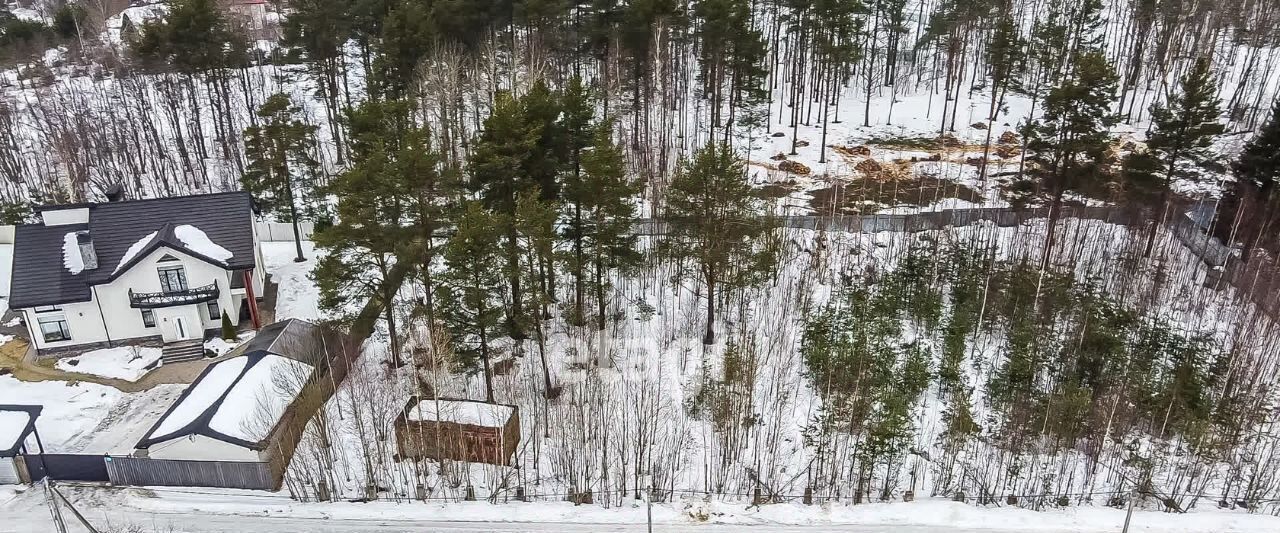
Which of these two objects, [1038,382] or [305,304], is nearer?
[1038,382]

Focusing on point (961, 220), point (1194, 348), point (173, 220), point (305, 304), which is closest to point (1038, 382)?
point (1194, 348)

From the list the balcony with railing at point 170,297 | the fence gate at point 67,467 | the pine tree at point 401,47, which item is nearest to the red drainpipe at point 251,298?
the balcony with railing at point 170,297

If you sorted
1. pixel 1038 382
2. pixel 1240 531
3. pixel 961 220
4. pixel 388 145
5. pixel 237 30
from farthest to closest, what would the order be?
pixel 237 30 → pixel 961 220 → pixel 388 145 → pixel 1038 382 → pixel 1240 531

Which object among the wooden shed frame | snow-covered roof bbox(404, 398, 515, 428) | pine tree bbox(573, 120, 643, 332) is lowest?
the wooden shed frame

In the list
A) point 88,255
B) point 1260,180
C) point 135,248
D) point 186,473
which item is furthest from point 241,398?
point 1260,180

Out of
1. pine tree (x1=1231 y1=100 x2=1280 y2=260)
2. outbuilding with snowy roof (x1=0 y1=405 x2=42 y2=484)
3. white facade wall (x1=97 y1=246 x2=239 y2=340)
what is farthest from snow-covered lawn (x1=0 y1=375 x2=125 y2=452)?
pine tree (x1=1231 y1=100 x2=1280 y2=260)

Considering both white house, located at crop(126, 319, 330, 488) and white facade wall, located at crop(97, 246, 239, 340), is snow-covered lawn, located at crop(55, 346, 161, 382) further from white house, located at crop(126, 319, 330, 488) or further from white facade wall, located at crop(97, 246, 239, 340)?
white house, located at crop(126, 319, 330, 488)

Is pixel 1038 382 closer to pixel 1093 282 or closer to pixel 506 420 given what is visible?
pixel 1093 282

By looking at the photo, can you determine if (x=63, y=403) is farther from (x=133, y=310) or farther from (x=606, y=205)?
(x=606, y=205)
